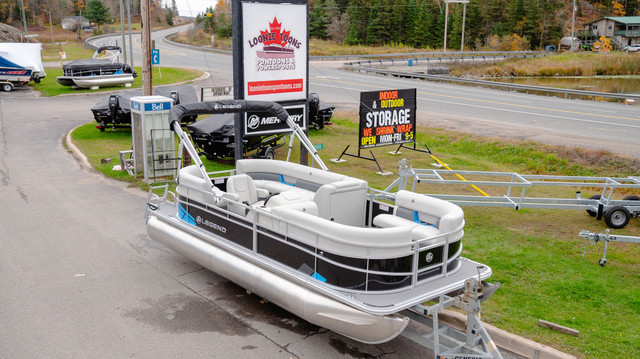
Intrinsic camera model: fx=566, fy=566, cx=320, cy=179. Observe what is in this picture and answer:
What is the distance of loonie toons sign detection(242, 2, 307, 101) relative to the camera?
41.5 feet

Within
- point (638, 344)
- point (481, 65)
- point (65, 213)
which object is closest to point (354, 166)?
point (65, 213)

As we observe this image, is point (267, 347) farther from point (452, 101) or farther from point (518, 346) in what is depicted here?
point (452, 101)

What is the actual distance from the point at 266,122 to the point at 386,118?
4.09 m

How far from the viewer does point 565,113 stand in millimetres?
26656

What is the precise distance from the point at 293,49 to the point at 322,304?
8468 mm

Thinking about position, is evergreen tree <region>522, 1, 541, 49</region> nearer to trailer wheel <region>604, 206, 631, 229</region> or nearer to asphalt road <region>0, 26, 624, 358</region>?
trailer wheel <region>604, 206, 631, 229</region>

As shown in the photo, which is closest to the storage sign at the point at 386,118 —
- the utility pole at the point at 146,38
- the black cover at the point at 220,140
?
the black cover at the point at 220,140

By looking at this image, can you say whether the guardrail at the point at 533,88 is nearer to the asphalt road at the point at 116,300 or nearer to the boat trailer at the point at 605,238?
the boat trailer at the point at 605,238

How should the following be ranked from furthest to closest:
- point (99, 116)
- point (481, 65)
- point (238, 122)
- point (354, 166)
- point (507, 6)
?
point (507, 6) < point (481, 65) < point (99, 116) < point (354, 166) < point (238, 122)

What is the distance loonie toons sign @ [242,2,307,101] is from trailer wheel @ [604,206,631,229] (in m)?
7.30

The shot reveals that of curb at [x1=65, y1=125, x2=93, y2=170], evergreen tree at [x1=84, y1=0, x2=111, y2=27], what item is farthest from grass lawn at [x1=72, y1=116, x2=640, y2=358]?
evergreen tree at [x1=84, y1=0, x2=111, y2=27]

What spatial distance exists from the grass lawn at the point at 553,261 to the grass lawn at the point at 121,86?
16557 mm

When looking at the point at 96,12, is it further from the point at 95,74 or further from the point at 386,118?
the point at 386,118

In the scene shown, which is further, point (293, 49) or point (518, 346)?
point (293, 49)
